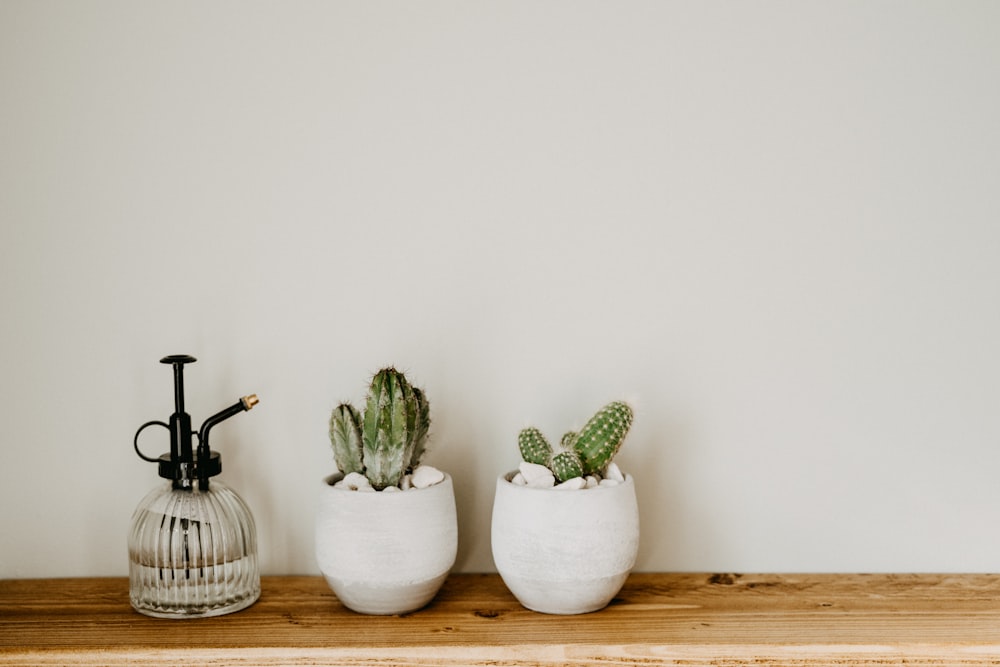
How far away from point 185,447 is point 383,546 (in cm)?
24

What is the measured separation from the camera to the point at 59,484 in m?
1.05

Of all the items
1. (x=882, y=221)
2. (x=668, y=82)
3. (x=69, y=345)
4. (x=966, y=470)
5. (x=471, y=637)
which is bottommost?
(x=471, y=637)

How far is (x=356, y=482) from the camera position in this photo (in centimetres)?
92

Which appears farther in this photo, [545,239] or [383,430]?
[545,239]

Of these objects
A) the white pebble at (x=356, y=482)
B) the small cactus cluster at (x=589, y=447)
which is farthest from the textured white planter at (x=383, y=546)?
the small cactus cluster at (x=589, y=447)

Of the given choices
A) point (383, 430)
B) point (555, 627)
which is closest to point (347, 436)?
point (383, 430)

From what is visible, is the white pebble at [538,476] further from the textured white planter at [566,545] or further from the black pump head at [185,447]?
the black pump head at [185,447]

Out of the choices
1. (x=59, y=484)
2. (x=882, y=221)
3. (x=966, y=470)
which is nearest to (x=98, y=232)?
(x=59, y=484)

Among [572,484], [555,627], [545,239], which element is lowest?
[555,627]

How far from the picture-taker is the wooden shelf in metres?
0.83

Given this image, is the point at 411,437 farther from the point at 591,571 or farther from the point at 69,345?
the point at 69,345

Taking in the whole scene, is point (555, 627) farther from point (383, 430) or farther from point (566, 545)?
point (383, 430)

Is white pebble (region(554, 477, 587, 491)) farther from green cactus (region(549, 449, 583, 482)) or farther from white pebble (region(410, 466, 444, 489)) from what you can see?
white pebble (region(410, 466, 444, 489))

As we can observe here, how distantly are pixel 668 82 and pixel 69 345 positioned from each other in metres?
0.75
